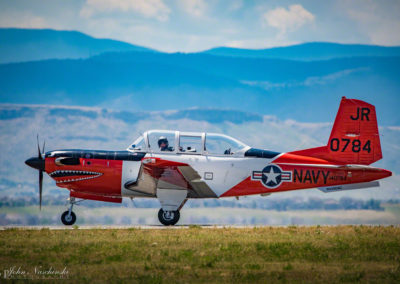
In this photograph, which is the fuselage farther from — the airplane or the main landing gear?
the main landing gear

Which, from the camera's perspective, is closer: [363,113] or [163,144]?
[163,144]

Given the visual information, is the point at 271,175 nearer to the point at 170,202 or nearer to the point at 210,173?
the point at 210,173

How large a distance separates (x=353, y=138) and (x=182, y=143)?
590 centimetres

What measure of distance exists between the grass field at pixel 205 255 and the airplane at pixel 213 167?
6.60 ft

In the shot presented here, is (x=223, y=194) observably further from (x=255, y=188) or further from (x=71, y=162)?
(x=71, y=162)

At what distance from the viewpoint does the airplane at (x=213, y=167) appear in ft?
72.9

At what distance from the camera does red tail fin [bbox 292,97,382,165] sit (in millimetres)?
22609

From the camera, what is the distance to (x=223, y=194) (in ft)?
74.0

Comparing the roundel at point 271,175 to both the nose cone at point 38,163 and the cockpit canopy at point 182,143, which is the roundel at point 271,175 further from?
the nose cone at point 38,163

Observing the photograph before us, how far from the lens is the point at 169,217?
2238 cm

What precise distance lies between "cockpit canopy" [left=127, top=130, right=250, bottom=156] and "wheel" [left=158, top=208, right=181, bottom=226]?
2.05 meters

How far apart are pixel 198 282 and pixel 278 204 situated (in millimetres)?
134735

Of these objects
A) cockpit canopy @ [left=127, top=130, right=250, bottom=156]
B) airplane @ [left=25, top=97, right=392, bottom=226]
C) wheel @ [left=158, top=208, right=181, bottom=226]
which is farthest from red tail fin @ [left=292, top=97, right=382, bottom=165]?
wheel @ [left=158, top=208, right=181, bottom=226]

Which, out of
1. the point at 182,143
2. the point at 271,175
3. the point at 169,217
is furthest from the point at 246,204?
the point at 182,143
